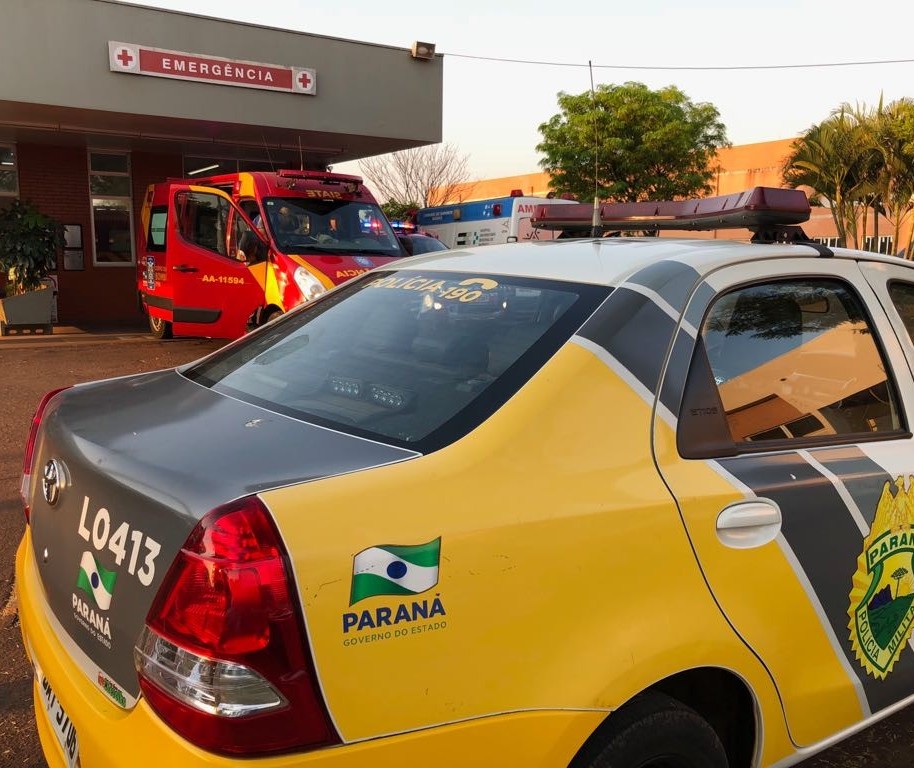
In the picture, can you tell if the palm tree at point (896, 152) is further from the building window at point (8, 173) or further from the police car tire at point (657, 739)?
the police car tire at point (657, 739)

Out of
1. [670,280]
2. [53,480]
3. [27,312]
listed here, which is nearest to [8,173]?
[27,312]

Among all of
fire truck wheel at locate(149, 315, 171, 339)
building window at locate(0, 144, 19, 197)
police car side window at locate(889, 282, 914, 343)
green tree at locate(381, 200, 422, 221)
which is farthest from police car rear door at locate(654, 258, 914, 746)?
green tree at locate(381, 200, 422, 221)

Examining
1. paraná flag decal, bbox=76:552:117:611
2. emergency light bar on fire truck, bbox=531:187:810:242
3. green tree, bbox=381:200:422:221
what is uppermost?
green tree, bbox=381:200:422:221

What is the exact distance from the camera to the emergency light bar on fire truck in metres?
2.61

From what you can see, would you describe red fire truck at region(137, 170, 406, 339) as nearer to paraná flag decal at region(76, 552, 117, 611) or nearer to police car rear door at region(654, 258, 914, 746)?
police car rear door at region(654, 258, 914, 746)

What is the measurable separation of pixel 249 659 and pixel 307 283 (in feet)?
26.3

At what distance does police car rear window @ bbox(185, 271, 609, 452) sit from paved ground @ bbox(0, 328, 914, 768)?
1.39m

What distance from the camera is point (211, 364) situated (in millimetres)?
2635

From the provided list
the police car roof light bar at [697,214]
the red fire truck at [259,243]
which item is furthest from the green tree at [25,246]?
the police car roof light bar at [697,214]

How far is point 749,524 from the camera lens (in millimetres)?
1871

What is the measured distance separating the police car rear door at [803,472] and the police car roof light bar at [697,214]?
0.95ft

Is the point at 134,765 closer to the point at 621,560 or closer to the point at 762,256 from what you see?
the point at 621,560

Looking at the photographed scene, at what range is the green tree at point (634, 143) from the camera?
27.7 meters

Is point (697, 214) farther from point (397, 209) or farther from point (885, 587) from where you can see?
point (397, 209)
